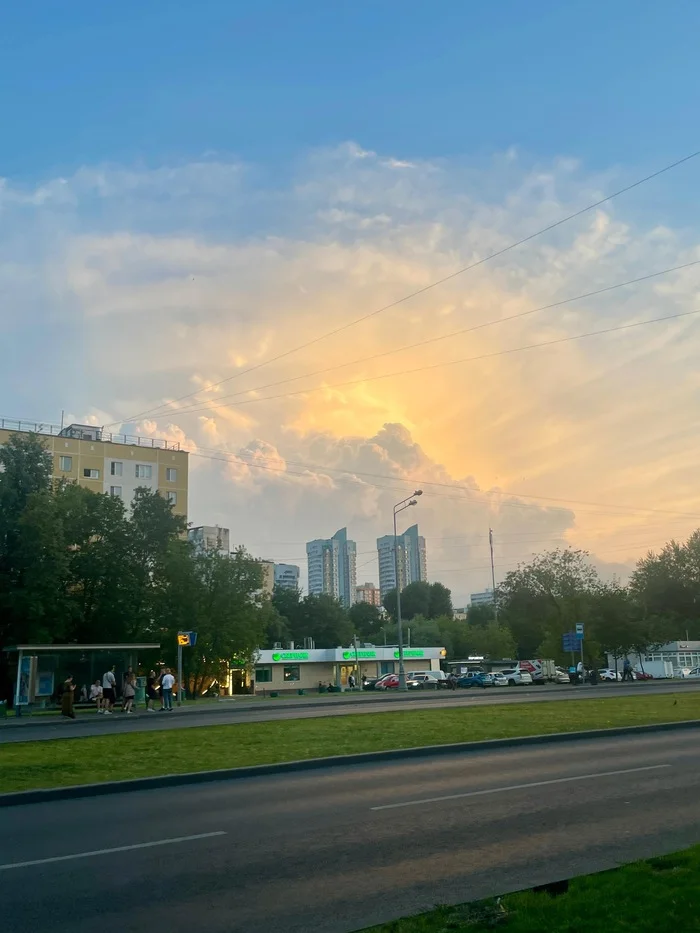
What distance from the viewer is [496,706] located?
2744cm

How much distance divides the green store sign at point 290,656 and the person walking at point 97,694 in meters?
43.5

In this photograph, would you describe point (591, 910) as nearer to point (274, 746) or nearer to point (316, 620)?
point (274, 746)

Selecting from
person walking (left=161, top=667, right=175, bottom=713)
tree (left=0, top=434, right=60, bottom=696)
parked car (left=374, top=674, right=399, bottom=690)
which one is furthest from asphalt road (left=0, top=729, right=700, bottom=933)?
parked car (left=374, top=674, right=399, bottom=690)

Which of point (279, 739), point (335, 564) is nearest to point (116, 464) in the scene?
point (279, 739)

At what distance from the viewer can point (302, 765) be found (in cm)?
1404

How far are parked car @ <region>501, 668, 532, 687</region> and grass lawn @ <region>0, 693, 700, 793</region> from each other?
43.0 meters

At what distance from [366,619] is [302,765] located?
124m

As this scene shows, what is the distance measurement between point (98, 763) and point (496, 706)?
1585 cm

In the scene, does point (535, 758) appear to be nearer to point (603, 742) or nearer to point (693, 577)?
point (603, 742)

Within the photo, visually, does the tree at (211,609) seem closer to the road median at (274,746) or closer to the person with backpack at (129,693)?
the person with backpack at (129,693)

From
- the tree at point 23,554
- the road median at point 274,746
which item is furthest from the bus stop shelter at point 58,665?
the road median at point 274,746

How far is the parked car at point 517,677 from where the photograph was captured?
68.1 metres

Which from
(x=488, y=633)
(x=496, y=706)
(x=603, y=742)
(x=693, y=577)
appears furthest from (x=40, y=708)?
(x=693, y=577)

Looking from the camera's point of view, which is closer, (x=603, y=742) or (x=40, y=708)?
(x=603, y=742)
